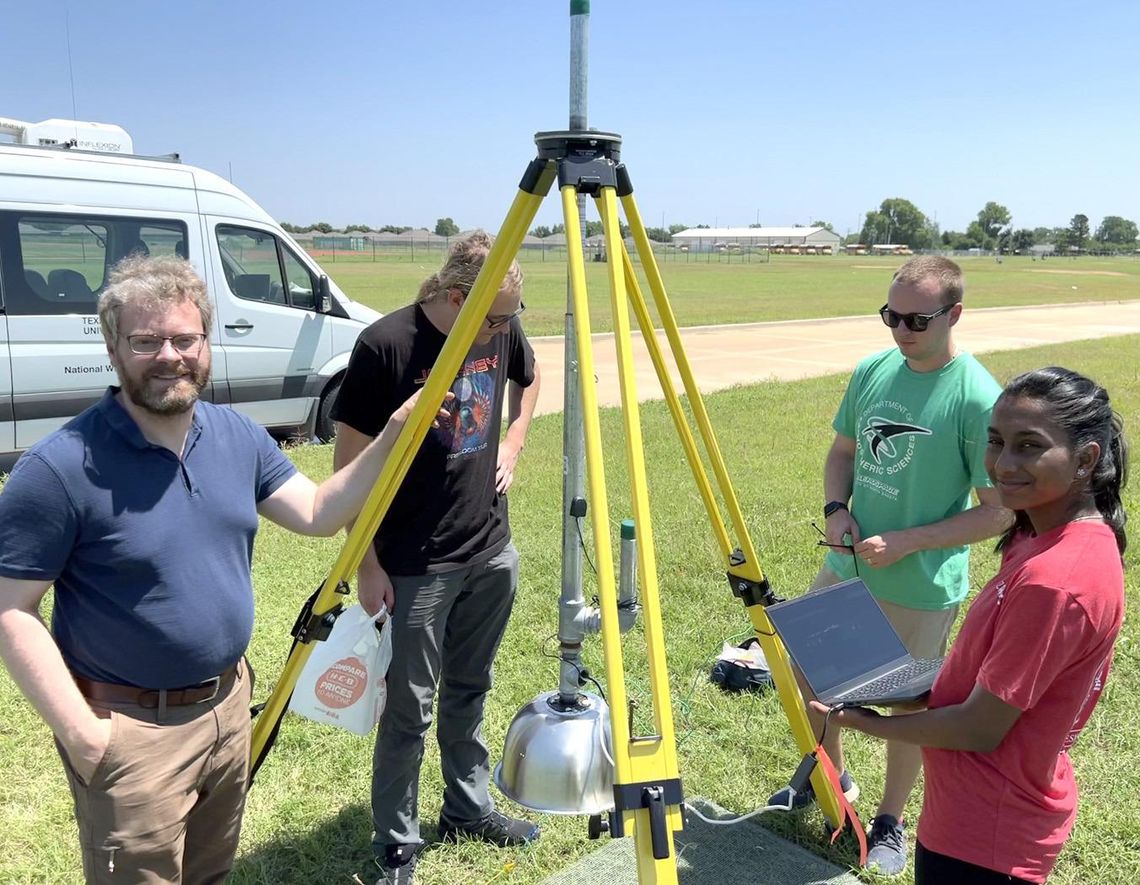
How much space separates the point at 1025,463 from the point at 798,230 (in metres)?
147

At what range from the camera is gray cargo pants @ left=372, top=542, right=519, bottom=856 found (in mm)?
2639

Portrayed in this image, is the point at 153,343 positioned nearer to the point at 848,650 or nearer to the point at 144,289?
the point at 144,289

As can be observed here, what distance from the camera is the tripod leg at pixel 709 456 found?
2021 mm

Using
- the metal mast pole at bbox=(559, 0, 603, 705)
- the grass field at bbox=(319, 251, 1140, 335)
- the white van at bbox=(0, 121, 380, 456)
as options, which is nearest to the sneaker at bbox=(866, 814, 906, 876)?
the metal mast pole at bbox=(559, 0, 603, 705)

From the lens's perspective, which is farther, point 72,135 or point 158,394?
point 72,135

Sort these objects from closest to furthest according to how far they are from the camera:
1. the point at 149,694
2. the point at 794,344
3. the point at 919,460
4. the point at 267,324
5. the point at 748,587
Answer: the point at 149,694, the point at 748,587, the point at 919,460, the point at 267,324, the point at 794,344

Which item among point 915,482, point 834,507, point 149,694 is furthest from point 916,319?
point 149,694

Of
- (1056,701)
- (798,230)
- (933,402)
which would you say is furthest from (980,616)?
(798,230)

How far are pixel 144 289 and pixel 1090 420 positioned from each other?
2029 millimetres

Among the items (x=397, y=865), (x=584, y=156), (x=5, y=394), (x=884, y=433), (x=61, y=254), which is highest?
(x=61, y=254)

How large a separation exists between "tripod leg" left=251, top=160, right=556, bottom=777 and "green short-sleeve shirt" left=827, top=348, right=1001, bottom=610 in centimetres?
146

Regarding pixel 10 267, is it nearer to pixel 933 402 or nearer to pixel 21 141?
pixel 21 141

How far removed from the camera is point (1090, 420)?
1746 millimetres

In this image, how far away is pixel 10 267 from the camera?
6902 mm
